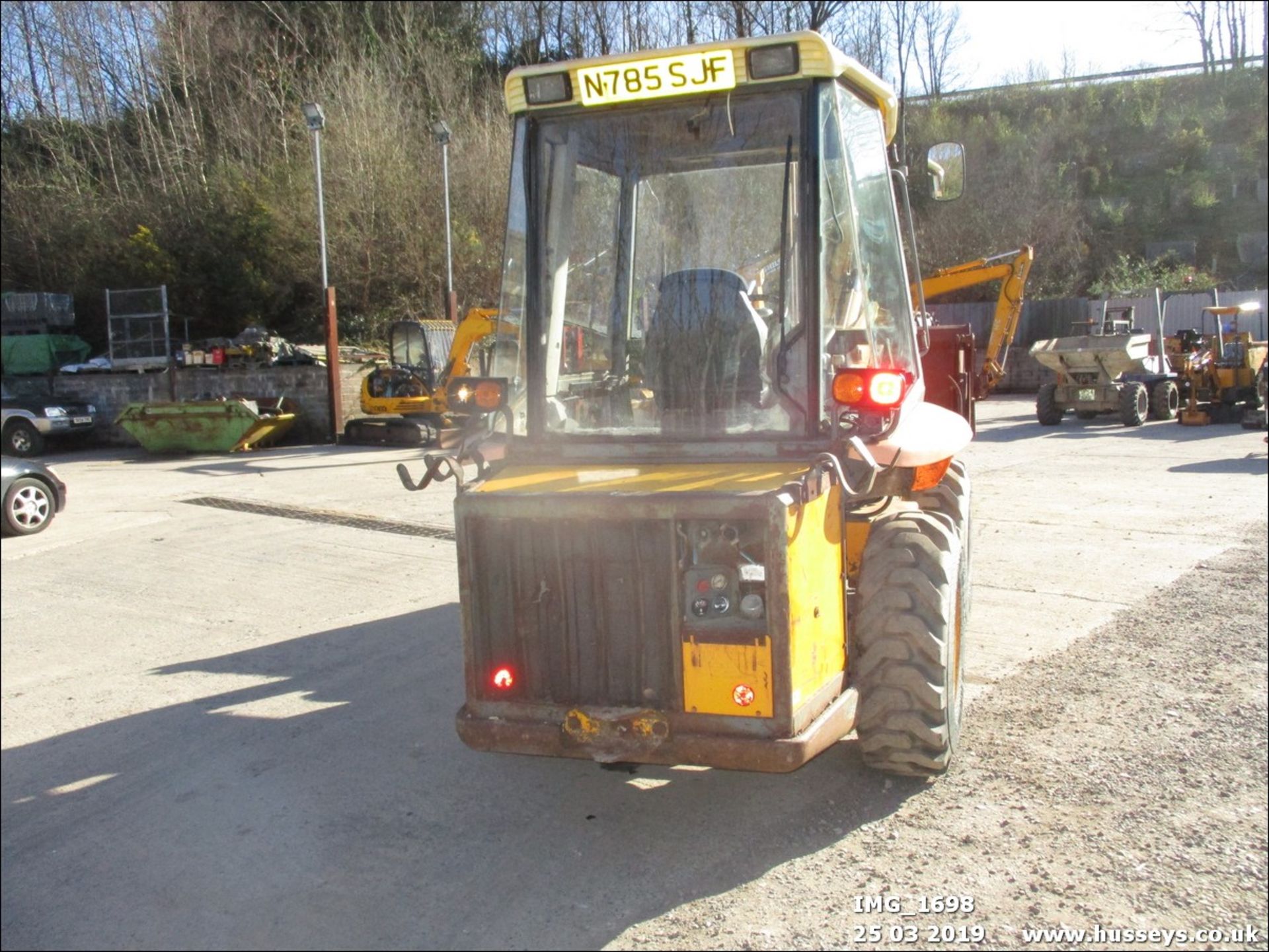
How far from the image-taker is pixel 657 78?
3836 millimetres

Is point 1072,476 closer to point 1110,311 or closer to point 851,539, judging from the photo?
point 851,539

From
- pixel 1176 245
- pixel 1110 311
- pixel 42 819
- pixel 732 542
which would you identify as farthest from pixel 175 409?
pixel 1176 245

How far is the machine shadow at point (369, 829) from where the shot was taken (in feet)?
10.7

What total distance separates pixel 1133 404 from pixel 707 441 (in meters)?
16.6

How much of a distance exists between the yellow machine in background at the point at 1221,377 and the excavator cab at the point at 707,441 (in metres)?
16.4

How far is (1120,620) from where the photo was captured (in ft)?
21.2

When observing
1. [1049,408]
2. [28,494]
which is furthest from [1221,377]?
[28,494]

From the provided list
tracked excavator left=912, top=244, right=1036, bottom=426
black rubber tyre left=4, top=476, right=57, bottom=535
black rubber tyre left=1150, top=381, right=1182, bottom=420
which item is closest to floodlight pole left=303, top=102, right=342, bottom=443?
tracked excavator left=912, top=244, right=1036, bottom=426

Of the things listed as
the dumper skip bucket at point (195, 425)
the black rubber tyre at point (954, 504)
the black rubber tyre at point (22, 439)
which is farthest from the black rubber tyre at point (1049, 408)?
the black rubber tyre at point (22, 439)

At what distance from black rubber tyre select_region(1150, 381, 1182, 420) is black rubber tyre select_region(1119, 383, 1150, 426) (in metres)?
0.78

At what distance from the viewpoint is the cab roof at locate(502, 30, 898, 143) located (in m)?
3.70

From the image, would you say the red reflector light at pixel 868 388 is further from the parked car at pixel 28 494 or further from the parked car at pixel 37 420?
Result: the parked car at pixel 37 420

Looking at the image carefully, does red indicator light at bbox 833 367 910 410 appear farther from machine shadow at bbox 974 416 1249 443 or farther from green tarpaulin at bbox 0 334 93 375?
green tarpaulin at bbox 0 334 93 375

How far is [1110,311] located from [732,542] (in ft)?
83.5
